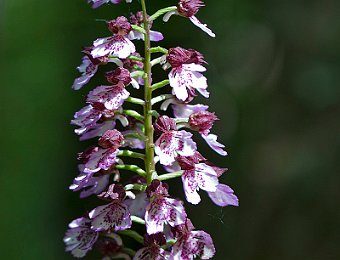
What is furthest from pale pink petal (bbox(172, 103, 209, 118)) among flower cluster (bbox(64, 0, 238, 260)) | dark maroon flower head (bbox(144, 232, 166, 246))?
dark maroon flower head (bbox(144, 232, 166, 246))

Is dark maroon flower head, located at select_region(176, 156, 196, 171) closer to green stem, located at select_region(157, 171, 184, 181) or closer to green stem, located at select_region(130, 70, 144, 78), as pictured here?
green stem, located at select_region(157, 171, 184, 181)

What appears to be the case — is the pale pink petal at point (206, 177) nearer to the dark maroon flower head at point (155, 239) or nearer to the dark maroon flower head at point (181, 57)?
the dark maroon flower head at point (155, 239)

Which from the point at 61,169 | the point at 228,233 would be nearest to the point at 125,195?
the point at 228,233

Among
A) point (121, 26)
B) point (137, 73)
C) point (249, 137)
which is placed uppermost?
point (121, 26)

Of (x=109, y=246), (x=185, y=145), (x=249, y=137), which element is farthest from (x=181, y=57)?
(x=249, y=137)

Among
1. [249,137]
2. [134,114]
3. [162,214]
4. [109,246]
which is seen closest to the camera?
[162,214]

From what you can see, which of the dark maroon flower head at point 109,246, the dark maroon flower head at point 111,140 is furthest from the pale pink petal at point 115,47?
the dark maroon flower head at point 109,246

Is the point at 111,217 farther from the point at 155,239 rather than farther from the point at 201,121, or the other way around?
the point at 201,121
